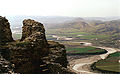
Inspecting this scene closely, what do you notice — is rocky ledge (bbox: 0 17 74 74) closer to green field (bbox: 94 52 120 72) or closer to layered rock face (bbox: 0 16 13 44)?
layered rock face (bbox: 0 16 13 44)

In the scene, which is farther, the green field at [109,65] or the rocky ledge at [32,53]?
the green field at [109,65]

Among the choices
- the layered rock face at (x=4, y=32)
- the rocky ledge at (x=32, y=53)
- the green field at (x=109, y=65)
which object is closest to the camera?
the rocky ledge at (x=32, y=53)

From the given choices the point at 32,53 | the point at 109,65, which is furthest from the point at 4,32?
the point at 109,65

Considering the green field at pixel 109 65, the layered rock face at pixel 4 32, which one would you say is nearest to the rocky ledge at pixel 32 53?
the layered rock face at pixel 4 32

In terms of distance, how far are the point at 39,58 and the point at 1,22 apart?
4861 millimetres

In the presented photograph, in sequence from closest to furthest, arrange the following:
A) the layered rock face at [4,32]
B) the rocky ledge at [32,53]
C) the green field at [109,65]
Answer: the rocky ledge at [32,53] → the layered rock face at [4,32] → the green field at [109,65]

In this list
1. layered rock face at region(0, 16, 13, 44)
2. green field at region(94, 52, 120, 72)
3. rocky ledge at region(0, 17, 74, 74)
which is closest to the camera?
rocky ledge at region(0, 17, 74, 74)

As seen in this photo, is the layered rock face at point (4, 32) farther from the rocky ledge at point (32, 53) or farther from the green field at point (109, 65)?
the green field at point (109, 65)

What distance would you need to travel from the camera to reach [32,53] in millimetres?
16594

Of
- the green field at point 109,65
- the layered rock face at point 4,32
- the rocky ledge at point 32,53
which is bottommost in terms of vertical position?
the green field at point 109,65

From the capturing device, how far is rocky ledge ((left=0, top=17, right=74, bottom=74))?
16078mm

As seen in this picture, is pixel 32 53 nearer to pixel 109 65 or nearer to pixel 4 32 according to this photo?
pixel 4 32

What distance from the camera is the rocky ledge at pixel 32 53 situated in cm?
1608

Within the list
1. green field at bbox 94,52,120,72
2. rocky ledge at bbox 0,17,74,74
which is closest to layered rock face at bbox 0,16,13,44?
rocky ledge at bbox 0,17,74,74
